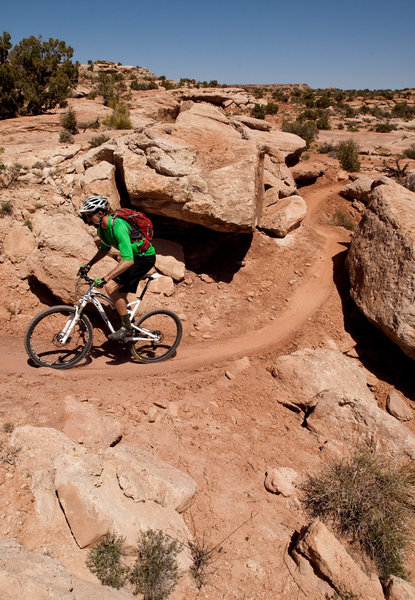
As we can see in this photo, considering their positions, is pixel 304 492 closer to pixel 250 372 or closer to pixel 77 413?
pixel 250 372

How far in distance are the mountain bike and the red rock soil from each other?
0.26 meters

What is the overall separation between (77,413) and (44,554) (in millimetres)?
1502

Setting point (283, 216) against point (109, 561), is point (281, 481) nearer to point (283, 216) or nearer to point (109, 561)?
point (109, 561)

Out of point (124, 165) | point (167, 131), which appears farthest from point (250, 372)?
point (167, 131)

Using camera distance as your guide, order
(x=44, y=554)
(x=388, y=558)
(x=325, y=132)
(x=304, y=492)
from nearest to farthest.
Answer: (x=44, y=554)
(x=388, y=558)
(x=304, y=492)
(x=325, y=132)

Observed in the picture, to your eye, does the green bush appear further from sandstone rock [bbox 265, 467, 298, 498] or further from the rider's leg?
sandstone rock [bbox 265, 467, 298, 498]

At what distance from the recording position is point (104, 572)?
2490mm

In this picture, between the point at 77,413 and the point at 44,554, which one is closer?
the point at 44,554

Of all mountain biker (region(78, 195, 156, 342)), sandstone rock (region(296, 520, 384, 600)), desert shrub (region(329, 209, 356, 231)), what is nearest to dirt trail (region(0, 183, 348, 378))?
desert shrub (region(329, 209, 356, 231))

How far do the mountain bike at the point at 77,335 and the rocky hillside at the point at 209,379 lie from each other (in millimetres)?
276

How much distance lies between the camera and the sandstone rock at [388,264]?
→ 5777 mm

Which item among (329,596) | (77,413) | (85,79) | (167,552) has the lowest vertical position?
(329,596)

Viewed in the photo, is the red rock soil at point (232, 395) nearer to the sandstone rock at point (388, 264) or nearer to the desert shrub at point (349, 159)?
the sandstone rock at point (388, 264)

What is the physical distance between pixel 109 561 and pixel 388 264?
6.08m
